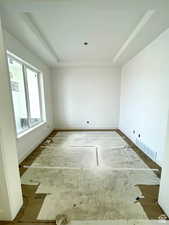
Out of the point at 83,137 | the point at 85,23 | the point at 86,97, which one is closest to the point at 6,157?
the point at 85,23

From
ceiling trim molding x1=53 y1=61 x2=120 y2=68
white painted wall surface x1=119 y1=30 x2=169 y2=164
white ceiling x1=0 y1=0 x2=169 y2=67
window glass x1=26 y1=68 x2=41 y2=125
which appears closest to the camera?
white ceiling x1=0 y1=0 x2=169 y2=67

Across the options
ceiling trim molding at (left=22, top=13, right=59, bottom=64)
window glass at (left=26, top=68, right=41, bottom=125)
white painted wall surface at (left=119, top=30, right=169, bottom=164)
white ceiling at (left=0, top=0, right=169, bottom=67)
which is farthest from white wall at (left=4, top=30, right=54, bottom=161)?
white painted wall surface at (left=119, top=30, right=169, bottom=164)

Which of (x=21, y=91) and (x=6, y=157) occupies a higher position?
(x=21, y=91)

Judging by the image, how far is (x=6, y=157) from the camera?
122cm

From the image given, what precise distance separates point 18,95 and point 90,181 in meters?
2.40

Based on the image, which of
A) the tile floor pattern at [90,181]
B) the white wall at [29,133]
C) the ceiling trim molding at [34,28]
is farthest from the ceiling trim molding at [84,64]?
the tile floor pattern at [90,181]

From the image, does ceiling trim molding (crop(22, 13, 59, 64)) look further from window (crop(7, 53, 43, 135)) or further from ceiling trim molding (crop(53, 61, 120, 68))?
ceiling trim molding (crop(53, 61, 120, 68))

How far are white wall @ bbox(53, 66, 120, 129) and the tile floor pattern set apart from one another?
1.86m

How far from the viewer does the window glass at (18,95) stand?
8.49 feet

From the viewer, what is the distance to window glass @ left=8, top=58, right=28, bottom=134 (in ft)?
8.49

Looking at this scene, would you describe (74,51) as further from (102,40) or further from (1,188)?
(1,188)

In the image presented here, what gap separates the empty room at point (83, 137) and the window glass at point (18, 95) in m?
0.02

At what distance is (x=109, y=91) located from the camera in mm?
4965

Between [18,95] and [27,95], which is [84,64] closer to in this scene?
[27,95]
